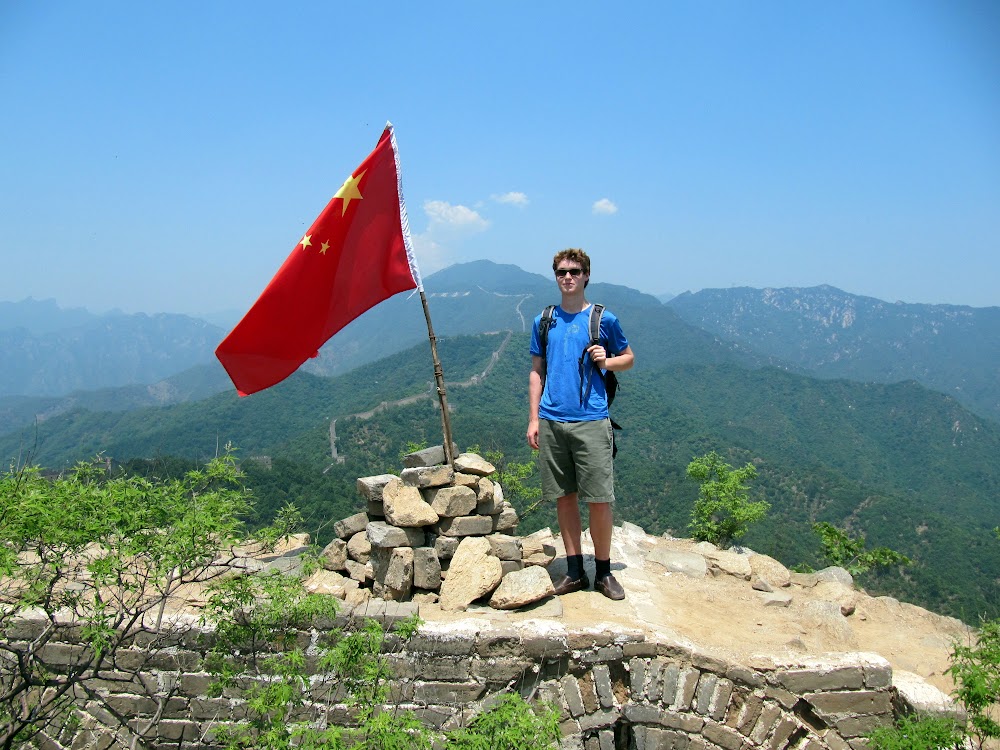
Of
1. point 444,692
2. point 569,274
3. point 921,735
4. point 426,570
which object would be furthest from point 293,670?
point 921,735

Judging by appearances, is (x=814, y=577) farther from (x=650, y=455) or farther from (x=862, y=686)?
(x=650, y=455)

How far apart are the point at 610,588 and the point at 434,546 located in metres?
1.51

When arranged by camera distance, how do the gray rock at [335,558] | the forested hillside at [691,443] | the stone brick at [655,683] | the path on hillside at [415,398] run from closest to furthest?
the stone brick at [655,683] → the gray rock at [335,558] → the forested hillside at [691,443] → the path on hillside at [415,398]

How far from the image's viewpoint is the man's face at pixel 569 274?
464cm

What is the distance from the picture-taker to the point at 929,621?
6078 millimetres

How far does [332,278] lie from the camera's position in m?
5.43

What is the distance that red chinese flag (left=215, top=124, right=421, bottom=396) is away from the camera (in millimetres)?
5203

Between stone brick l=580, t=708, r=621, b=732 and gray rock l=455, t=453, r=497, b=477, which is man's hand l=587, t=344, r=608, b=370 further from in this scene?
stone brick l=580, t=708, r=621, b=732

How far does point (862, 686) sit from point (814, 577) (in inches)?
120

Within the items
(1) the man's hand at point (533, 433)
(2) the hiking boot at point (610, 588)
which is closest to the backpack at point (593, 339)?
(1) the man's hand at point (533, 433)

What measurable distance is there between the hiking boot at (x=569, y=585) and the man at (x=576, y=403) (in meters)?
0.01

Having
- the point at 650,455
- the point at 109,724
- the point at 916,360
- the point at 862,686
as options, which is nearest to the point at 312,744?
the point at 109,724

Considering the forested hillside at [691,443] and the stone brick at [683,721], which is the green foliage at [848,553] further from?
the forested hillside at [691,443]

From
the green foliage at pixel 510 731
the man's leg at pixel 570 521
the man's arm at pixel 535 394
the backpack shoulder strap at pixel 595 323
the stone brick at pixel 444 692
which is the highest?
the backpack shoulder strap at pixel 595 323
